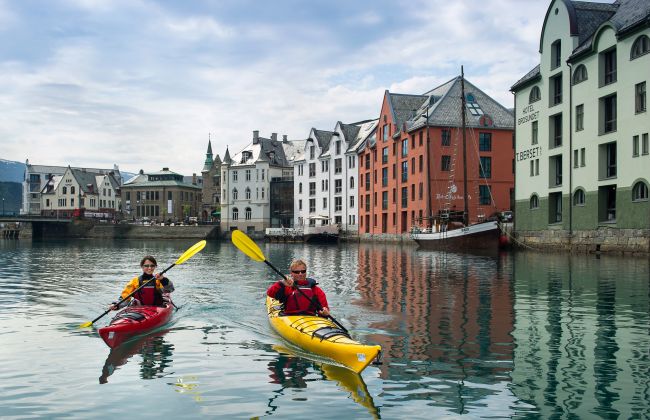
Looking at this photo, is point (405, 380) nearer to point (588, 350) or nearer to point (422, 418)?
point (422, 418)

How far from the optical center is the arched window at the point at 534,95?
53719mm

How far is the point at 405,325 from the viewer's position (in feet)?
56.3

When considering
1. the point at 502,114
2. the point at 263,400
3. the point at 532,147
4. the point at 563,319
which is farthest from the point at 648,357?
the point at 502,114

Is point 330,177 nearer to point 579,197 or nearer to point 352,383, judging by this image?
point 579,197

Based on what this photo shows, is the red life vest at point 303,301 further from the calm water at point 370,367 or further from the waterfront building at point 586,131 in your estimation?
the waterfront building at point 586,131

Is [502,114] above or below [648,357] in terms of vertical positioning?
above

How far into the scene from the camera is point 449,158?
7138 cm

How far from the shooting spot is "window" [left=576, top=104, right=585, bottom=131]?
154 ft

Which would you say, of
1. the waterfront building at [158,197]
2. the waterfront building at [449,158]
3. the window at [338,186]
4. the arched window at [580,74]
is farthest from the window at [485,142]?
the waterfront building at [158,197]

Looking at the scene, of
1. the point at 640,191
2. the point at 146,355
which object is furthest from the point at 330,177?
the point at 146,355

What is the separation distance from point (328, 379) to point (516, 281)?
18910 millimetres

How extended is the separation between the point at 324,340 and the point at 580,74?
42332 mm

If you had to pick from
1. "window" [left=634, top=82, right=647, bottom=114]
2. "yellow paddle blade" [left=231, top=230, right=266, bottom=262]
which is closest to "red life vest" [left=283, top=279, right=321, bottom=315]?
"yellow paddle blade" [left=231, top=230, right=266, bottom=262]

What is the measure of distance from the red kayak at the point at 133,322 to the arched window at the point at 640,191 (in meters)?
33.3
